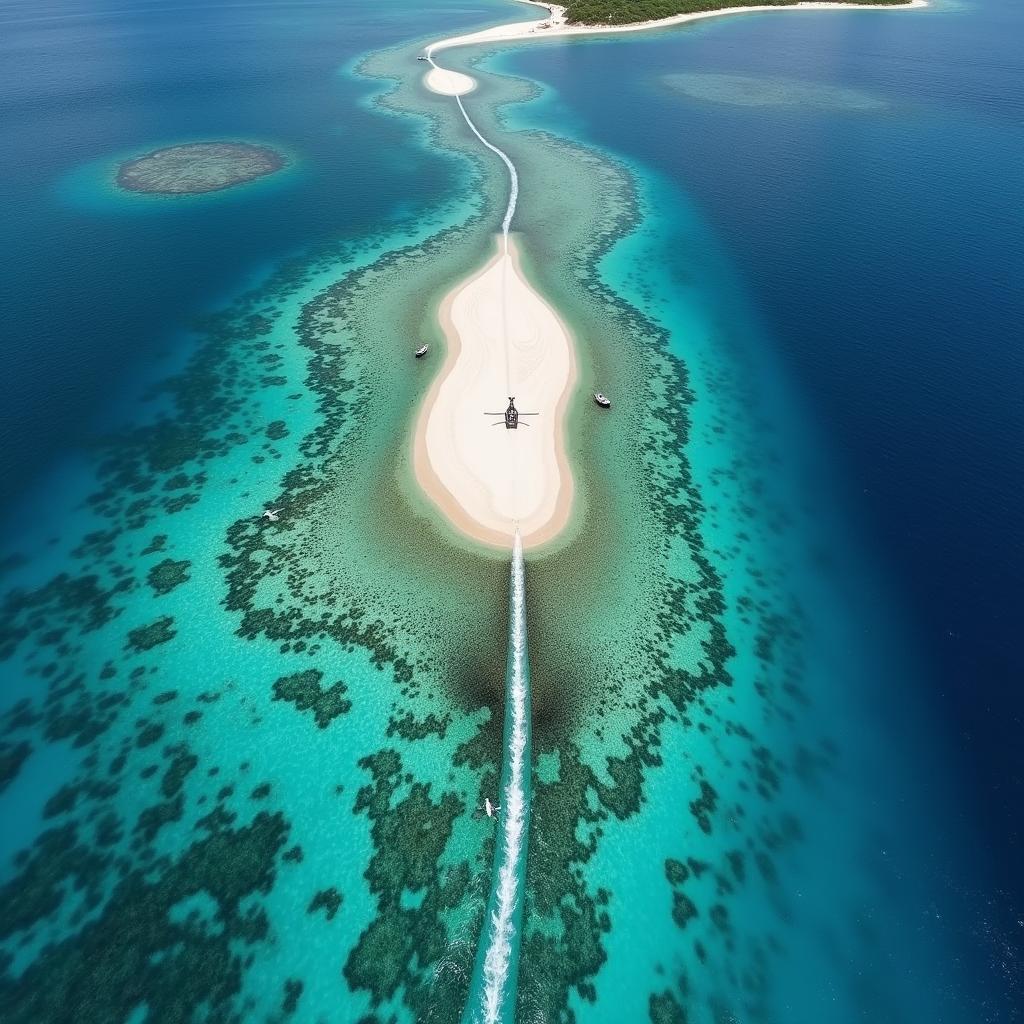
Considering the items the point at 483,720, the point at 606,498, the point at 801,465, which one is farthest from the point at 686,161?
the point at 483,720

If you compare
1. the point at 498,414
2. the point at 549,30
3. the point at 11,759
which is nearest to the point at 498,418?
the point at 498,414

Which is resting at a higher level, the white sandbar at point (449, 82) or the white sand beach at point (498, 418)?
the white sandbar at point (449, 82)

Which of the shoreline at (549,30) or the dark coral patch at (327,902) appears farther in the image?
the shoreline at (549,30)

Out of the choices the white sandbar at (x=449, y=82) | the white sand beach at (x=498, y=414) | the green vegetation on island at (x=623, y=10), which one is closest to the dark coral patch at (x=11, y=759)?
the white sand beach at (x=498, y=414)

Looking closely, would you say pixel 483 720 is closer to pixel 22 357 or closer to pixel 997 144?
pixel 22 357

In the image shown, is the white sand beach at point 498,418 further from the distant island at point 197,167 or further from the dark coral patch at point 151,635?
the distant island at point 197,167

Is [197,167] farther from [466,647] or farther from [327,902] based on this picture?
[327,902]

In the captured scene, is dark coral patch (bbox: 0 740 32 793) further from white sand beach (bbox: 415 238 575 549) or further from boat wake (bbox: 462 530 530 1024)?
white sand beach (bbox: 415 238 575 549)
